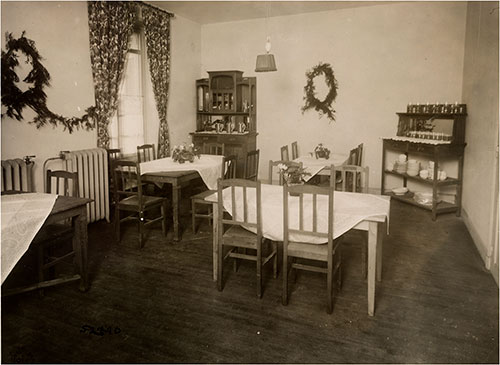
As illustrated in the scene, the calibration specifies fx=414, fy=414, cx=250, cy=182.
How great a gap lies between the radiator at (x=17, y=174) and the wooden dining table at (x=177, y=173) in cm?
120

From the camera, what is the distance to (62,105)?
4.99 m

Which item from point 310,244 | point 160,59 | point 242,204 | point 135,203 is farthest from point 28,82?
point 310,244

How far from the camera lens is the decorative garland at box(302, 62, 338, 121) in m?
7.22

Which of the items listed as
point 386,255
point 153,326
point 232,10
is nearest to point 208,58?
A: point 232,10

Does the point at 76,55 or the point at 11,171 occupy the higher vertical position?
the point at 76,55

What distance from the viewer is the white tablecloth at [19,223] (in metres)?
2.59

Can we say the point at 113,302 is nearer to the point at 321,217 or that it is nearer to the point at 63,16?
the point at 321,217

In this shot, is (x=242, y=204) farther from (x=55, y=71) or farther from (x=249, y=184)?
(x=55, y=71)

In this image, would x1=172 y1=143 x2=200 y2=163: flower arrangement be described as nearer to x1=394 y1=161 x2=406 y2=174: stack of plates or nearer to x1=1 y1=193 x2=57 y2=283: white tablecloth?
x1=1 y1=193 x2=57 y2=283: white tablecloth

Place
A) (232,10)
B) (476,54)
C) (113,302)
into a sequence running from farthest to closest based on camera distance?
(232,10) < (476,54) < (113,302)

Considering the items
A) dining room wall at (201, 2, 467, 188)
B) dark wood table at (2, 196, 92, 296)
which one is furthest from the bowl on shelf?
dark wood table at (2, 196, 92, 296)

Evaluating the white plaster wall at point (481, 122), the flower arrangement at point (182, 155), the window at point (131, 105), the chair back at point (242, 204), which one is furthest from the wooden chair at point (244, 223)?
the window at point (131, 105)

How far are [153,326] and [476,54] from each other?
199 inches

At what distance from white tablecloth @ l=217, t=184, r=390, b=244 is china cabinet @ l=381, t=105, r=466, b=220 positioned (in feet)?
8.82
